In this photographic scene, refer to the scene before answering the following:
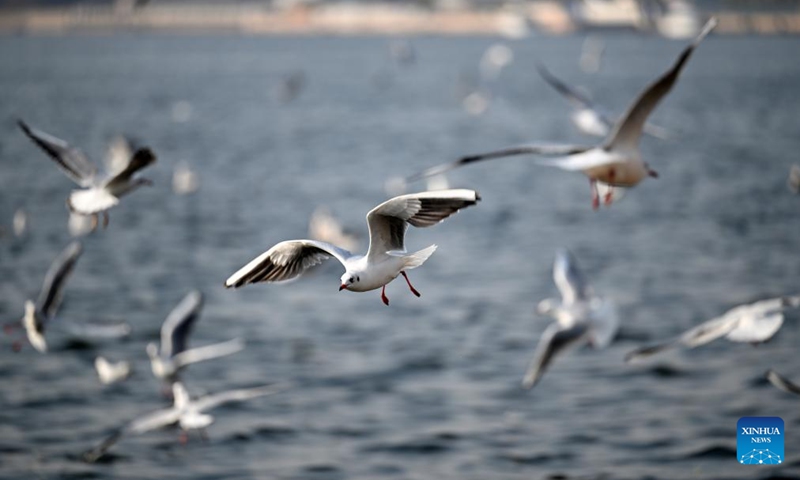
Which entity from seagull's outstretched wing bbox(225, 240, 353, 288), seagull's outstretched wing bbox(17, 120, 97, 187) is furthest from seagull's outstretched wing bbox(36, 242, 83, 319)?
seagull's outstretched wing bbox(225, 240, 353, 288)

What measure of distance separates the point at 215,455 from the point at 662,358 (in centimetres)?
695

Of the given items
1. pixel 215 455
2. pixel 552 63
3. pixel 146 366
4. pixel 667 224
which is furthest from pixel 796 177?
pixel 552 63

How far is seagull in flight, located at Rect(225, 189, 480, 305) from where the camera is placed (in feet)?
28.3

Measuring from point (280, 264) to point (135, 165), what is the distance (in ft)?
6.26

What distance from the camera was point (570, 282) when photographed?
14867mm

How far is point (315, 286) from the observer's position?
25859 mm

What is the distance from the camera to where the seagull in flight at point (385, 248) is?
28.3ft

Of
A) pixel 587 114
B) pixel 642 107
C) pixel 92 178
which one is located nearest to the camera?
pixel 642 107

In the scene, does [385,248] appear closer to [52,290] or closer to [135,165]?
[135,165]

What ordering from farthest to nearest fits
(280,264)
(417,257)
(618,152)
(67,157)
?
(67,157), (618,152), (280,264), (417,257)

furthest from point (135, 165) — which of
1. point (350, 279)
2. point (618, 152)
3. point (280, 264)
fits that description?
point (618, 152)

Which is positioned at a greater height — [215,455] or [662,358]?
[662,358]

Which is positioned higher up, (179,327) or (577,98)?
(577,98)

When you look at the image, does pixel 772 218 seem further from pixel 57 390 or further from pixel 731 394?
pixel 57 390
